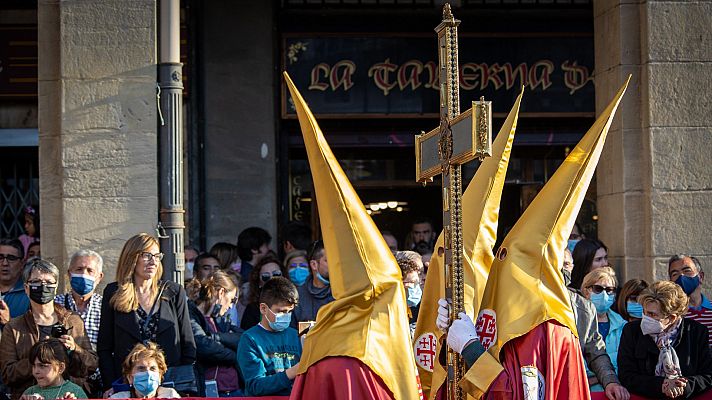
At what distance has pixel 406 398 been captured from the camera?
4879mm

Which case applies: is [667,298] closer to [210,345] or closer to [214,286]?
[210,345]

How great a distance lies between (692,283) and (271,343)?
3.04m

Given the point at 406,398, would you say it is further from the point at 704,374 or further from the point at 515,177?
the point at 515,177

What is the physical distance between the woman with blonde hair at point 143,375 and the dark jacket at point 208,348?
0.64 m

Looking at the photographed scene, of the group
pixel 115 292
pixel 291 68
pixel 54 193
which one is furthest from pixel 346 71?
pixel 115 292

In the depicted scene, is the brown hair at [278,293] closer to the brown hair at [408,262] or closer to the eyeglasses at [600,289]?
the brown hair at [408,262]

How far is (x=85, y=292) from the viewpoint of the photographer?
24.2 ft

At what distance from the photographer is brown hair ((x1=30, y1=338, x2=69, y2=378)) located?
6594 millimetres

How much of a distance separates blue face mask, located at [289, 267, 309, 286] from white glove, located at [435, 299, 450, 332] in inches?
152

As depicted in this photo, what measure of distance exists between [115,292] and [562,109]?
6.59m

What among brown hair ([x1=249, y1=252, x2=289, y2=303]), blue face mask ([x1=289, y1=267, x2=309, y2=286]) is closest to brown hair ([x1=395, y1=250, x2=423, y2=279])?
brown hair ([x1=249, y1=252, x2=289, y2=303])

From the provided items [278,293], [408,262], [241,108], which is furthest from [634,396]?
[241,108]

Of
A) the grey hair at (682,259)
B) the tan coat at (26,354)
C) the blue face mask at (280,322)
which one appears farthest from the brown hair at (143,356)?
the grey hair at (682,259)

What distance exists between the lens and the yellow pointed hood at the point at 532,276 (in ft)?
16.1
